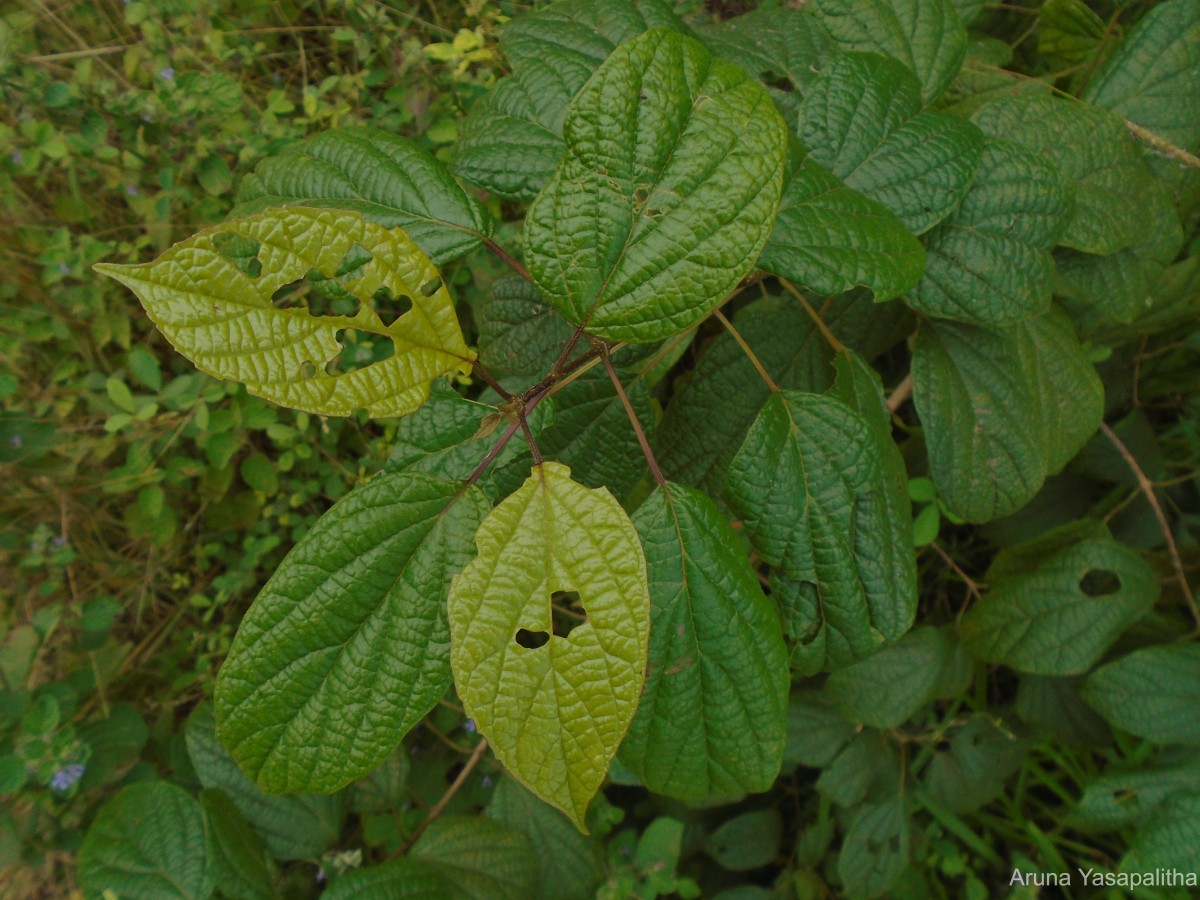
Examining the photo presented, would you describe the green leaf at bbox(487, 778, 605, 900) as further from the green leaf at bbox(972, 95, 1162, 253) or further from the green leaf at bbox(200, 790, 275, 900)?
the green leaf at bbox(972, 95, 1162, 253)

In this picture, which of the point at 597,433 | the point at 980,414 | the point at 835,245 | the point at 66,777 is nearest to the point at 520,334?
the point at 597,433

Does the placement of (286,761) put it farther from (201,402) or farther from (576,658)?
(201,402)

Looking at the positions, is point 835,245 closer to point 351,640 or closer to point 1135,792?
point 351,640

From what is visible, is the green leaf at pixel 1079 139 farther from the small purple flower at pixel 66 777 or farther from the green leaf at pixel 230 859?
the small purple flower at pixel 66 777

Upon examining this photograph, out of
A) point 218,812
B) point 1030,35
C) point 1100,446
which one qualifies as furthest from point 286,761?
point 1030,35

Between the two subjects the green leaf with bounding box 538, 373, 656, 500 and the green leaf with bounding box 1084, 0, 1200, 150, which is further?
the green leaf with bounding box 1084, 0, 1200, 150

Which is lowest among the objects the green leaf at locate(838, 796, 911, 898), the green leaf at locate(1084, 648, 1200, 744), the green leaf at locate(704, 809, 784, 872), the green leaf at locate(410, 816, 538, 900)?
the green leaf at locate(704, 809, 784, 872)

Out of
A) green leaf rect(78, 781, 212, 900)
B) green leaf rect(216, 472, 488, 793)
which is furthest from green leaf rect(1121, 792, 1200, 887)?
green leaf rect(78, 781, 212, 900)
